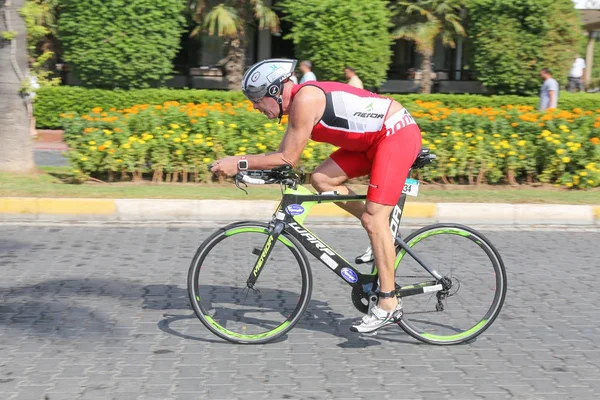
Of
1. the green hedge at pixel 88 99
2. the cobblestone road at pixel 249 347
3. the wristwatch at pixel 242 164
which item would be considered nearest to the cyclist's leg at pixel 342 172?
the wristwatch at pixel 242 164

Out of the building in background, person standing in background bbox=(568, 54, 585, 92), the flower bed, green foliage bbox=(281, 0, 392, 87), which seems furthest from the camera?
the building in background

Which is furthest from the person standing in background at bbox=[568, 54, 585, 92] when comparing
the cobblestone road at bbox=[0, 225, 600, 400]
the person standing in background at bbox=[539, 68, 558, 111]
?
the cobblestone road at bbox=[0, 225, 600, 400]

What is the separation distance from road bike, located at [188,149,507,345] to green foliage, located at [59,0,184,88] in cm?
1556

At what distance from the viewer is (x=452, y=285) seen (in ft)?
18.3

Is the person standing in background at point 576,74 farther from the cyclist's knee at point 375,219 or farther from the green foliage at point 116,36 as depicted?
the cyclist's knee at point 375,219

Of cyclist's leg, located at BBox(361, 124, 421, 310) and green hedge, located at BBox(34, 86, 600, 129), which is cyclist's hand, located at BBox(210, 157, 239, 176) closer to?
cyclist's leg, located at BBox(361, 124, 421, 310)

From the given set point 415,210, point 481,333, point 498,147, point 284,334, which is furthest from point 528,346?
point 498,147

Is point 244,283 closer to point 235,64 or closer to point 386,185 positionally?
point 386,185

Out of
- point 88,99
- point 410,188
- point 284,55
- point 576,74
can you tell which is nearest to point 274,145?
point 410,188

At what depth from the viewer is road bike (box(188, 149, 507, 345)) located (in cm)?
527

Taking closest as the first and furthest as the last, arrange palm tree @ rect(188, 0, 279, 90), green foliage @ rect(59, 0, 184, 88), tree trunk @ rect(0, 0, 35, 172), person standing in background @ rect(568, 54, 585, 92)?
tree trunk @ rect(0, 0, 35, 172)
green foliage @ rect(59, 0, 184, 88)
palm tree @ rect(188, 0, 279, 90)
person standing in background @ rect(568, 54, 585, 92)

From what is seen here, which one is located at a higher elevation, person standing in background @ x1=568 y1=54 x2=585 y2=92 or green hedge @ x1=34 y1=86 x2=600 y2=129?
person standing in background @ x1=568 y1=54 x2=585 y2=92

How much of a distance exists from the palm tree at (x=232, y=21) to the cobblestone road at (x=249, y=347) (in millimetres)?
14357

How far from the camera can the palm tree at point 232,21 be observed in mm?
21391
